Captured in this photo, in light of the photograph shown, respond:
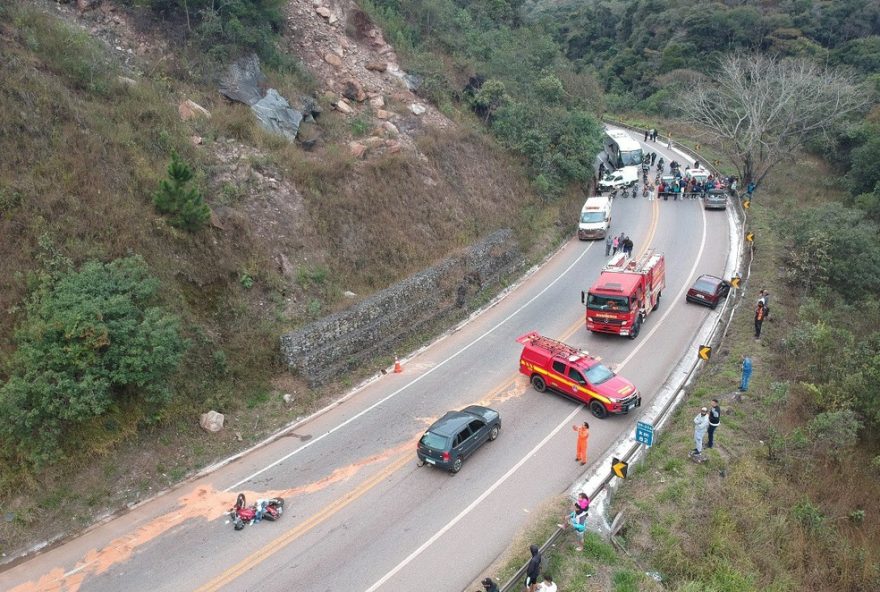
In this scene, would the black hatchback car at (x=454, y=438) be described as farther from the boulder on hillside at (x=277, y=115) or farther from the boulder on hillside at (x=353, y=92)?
the boulder on hillside at (x=353, y=92)

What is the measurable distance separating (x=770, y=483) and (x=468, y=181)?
20.7m

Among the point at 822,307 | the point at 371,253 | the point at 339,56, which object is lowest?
the point at 822,307

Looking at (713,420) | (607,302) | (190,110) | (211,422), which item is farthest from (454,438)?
(190,110)

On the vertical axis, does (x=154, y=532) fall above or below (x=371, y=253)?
below

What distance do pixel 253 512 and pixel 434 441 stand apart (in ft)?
15.6

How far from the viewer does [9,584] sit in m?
12.3

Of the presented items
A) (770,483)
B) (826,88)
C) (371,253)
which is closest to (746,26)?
(826,88)

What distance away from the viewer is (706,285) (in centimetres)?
2388

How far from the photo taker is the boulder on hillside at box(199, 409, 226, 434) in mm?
16531

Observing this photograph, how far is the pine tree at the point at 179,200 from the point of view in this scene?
58.1 ft

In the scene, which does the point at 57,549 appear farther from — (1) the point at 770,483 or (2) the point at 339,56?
(2) the point at 339,56

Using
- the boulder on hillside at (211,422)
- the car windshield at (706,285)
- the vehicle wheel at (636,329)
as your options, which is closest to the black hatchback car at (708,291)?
the car windshield at (706,285)

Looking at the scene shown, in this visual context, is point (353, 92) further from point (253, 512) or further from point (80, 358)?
point (253, 512)

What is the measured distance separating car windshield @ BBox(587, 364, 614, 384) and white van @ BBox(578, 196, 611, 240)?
1576 centimetres
